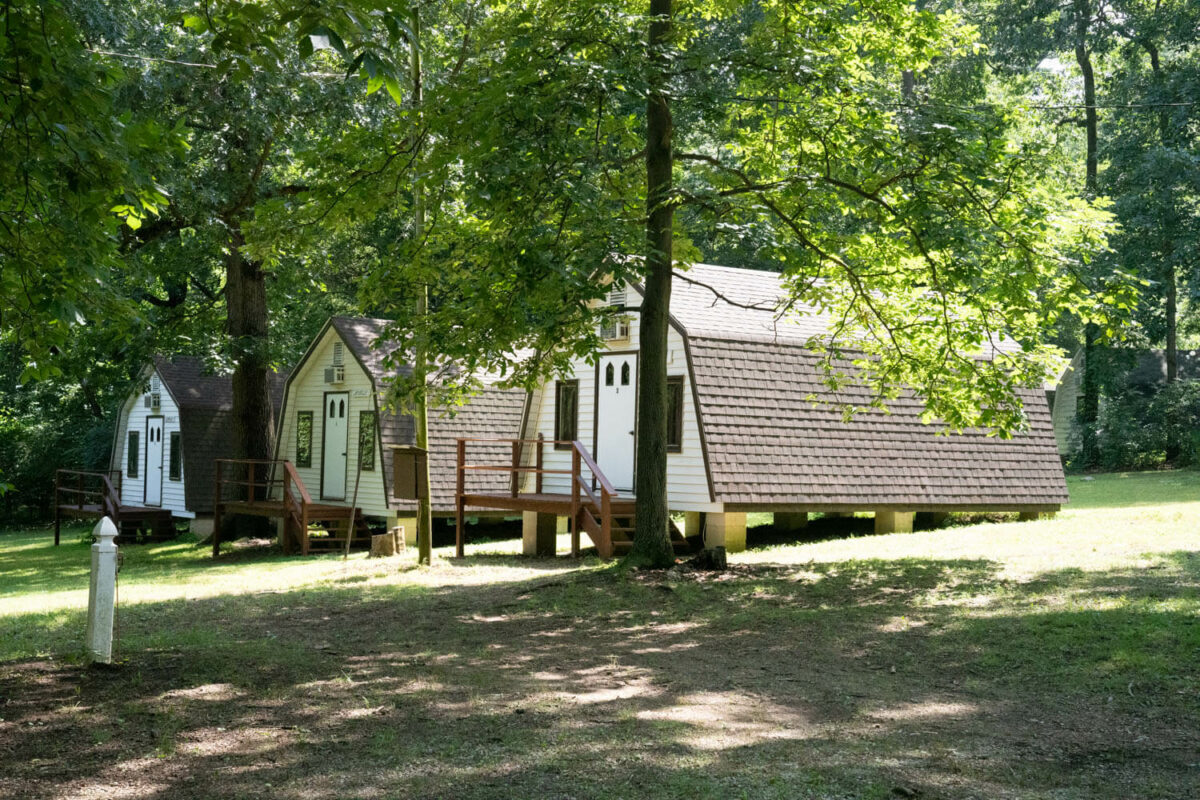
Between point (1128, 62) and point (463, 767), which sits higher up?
point (1128, 62)

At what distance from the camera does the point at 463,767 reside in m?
5.53

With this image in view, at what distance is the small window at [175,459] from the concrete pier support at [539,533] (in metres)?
13.8

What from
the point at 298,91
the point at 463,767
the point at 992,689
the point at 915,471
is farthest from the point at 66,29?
the point at 915,471

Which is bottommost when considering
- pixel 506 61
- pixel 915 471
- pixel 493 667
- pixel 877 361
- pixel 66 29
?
pixel 493 667

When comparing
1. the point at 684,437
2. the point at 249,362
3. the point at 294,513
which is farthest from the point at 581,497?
the point at 249,362

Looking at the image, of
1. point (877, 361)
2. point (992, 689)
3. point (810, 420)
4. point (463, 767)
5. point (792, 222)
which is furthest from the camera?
point (810, 420)

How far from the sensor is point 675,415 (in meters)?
17.2

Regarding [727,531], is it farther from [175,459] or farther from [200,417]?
[175,459]

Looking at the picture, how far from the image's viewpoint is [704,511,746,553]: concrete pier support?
16547 millimetres

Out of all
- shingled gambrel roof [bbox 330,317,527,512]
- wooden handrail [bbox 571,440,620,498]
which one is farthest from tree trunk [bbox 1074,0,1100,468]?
wooden handrail [bbox 571,440,620,498]

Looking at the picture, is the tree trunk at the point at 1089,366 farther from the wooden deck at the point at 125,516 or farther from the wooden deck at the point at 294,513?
the wooden deck at the point at 125,516

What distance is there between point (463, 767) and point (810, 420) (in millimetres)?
12836

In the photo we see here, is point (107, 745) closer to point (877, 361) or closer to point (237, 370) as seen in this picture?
point (877, 361)

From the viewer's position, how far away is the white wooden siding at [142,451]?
28.3 meters
